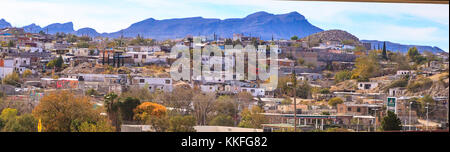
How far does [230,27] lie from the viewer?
71.7 feet

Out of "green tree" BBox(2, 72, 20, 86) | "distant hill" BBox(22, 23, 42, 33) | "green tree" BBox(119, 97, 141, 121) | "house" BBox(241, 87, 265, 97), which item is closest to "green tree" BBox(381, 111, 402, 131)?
"house" BBox(241, 87, 265, 97)

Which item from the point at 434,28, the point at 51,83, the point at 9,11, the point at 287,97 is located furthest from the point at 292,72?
the point at 9,11

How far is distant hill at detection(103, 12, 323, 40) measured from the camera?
21297mm

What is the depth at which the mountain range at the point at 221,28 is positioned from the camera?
838 inches

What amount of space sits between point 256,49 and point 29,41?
36.3ft

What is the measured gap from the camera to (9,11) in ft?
70.9

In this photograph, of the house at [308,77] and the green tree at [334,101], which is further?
the house at [308,77]

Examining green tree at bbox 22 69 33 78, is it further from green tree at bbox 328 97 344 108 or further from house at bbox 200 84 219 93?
green tree at bbox 328 97 344 108

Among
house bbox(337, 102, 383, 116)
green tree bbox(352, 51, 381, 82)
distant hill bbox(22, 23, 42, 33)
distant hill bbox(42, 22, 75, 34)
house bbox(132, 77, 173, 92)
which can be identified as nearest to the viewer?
house bbox(337, 102, 383, 116)

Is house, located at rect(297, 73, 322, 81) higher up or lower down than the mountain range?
lower down

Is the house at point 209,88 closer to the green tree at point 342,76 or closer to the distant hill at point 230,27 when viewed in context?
the distant hill at point 230,27

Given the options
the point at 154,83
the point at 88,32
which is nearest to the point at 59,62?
the point at 88,32

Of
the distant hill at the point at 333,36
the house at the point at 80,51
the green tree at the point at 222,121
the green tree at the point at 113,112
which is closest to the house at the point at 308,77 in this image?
the distant hill at the point at 333,36

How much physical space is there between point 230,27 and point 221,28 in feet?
1.77
